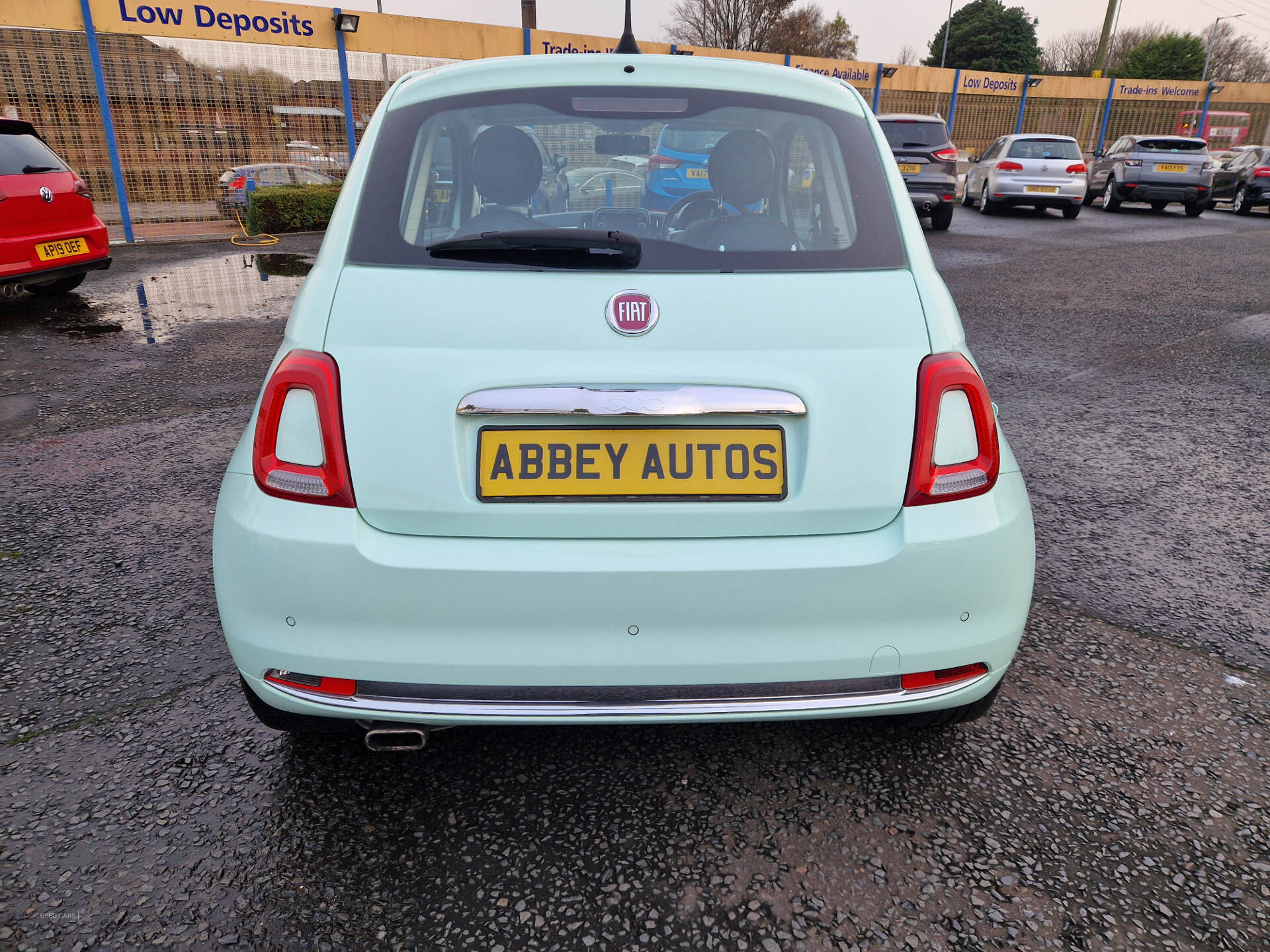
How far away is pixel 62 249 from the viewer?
298 inches

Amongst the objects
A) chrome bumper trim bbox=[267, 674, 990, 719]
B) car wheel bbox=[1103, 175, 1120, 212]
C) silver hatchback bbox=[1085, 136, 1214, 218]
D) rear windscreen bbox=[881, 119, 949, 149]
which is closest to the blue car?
chrome bumper trim bbox=[267, 674, 990, 719]

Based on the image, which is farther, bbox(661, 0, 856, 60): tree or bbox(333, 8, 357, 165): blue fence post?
bbox(661, 0, 856, 60): tree

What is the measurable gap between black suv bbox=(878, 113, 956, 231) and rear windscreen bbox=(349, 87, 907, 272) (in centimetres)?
1318

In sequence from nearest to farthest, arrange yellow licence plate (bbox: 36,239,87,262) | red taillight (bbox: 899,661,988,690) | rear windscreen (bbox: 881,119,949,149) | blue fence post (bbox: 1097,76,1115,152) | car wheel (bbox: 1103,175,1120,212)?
1. red taillight (bbox: 899,661,988,690)
2. yellow licence plate (bbox: 36,239,87,262)
3. rear windscreen (bbox: 881,119,949,149)
4. car wheel (bbox: 1103,175,1120,212)
5. blue fence post (bbox: 1097,76,1115,152)

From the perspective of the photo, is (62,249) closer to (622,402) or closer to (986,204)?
(622,402)

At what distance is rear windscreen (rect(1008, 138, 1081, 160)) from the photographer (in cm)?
1703

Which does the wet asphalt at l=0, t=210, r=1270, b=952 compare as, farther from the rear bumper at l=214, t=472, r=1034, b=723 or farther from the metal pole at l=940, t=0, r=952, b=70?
the metal pole at l=940, t=0, r=952, b=70

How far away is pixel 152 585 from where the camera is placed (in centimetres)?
311

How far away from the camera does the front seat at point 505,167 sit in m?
2.20

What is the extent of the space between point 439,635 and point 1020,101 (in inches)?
1262

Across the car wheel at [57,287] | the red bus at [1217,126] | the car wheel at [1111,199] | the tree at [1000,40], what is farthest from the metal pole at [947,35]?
the car wheel at [57,287]

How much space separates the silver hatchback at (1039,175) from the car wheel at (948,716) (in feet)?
57.1

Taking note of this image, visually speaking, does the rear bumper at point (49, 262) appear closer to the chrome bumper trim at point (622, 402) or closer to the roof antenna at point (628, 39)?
the roof antenna at point (628, 39)

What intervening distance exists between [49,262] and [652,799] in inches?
304
